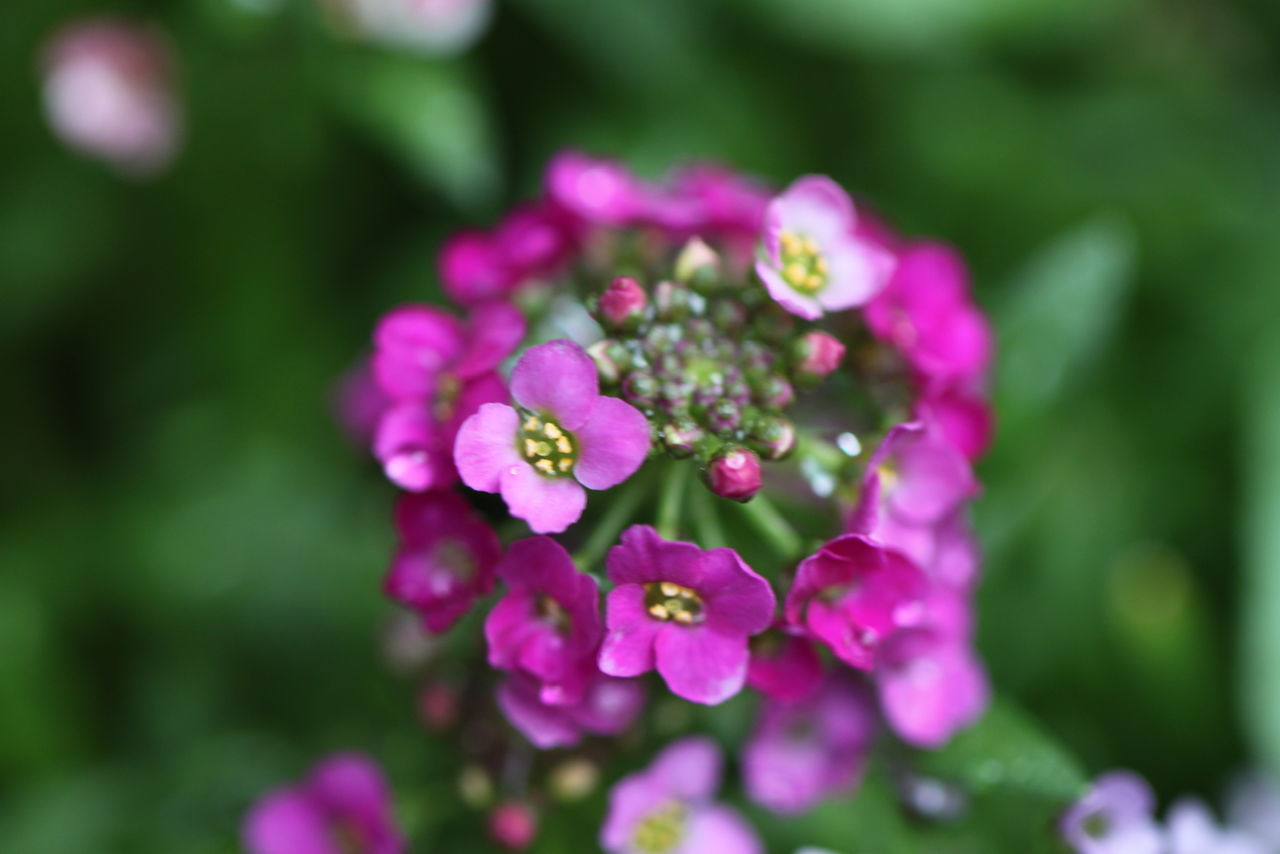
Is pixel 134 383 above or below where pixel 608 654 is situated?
below

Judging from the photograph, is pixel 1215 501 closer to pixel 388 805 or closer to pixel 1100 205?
pixel 1100 205

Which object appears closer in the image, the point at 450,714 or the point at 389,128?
the point at 450,714

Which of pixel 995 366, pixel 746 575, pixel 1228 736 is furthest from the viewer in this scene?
pixel 1228 736

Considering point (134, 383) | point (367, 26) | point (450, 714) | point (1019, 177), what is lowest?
point (134, 383)

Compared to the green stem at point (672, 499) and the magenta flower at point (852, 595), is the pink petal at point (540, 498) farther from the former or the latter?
the magenta flower at point (852, 595)

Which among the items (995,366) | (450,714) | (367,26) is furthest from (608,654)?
(367,26)

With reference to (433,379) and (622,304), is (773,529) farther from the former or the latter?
(433,379)

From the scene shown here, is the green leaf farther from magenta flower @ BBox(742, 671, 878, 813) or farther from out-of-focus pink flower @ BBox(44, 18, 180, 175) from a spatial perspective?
out-of-focus pink flower @ BBox(44, 18, 180, 175)

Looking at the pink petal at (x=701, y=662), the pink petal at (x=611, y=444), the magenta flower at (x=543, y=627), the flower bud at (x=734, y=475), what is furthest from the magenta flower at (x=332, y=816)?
the flower bud at (x=734, y=475)
